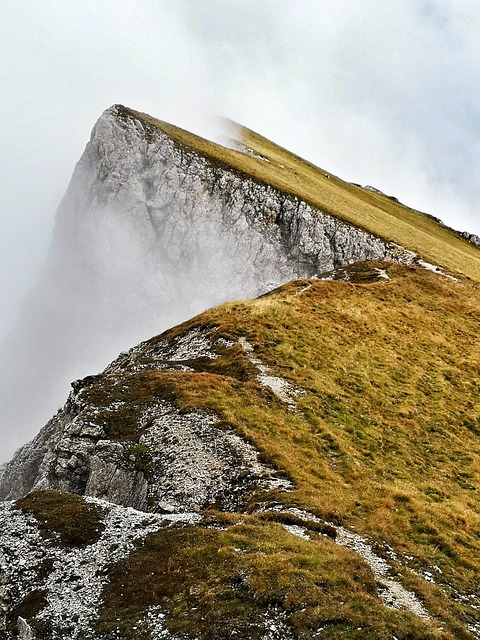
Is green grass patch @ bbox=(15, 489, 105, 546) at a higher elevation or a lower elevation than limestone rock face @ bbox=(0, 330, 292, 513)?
lower

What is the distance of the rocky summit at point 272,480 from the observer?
49.3 feet

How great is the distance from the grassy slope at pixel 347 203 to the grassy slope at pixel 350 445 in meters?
37.9

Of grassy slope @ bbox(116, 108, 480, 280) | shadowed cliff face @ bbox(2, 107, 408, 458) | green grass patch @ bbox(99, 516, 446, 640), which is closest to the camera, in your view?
green grass patch @ bbox(99, 516, 446, 640)

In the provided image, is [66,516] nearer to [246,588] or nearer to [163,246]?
[246,588]

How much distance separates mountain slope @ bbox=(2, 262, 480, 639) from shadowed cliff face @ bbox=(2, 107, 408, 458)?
147ft

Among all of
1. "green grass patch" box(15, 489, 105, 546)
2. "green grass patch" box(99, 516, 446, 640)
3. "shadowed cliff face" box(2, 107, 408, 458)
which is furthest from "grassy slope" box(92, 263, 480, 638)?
"shadowed cliff face" box(2, 107, 408, 458)

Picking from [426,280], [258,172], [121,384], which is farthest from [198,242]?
[121,384]

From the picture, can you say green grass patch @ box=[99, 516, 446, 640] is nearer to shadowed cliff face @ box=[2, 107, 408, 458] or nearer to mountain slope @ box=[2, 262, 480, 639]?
mountain slope @ box=[2, 262, 480, 639]

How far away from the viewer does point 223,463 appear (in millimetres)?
25109

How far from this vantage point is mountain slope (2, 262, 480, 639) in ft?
49.1

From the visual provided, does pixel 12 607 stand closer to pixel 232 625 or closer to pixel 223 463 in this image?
pixel 232 625

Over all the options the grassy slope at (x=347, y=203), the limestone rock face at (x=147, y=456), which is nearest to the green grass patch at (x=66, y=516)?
the limestone rock face at (x=147, y=456)

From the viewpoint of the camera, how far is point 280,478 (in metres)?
24.2

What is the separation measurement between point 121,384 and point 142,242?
67.6m
